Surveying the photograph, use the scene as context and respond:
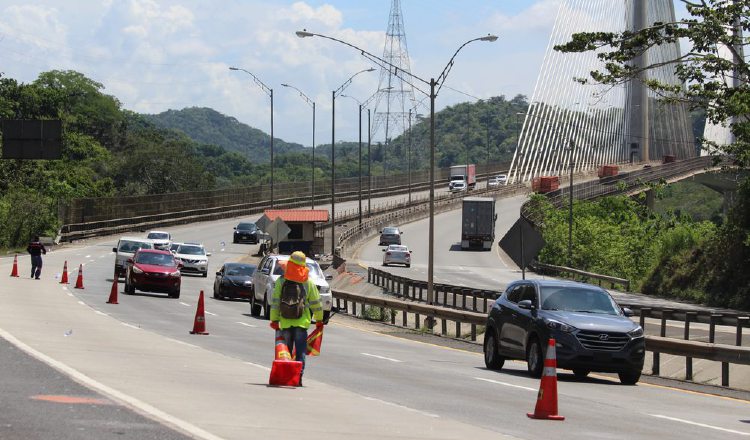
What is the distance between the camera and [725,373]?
73.1ft

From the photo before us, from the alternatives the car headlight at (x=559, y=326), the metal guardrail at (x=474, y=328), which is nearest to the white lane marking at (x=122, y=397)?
the car headlight at (x=559, y=326)

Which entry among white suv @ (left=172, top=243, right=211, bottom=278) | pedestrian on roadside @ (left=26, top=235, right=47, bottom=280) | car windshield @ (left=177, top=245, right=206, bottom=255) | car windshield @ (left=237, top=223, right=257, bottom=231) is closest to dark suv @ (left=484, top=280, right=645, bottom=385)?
pedestrian on roadside @ (left=26, top=235, right=47, bottom=280)

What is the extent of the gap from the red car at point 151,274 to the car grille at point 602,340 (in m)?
25.5

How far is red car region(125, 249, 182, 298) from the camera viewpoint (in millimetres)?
43625

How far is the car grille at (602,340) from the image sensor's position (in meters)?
20.3

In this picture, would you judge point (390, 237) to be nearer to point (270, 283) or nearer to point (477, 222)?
point (477, 222)

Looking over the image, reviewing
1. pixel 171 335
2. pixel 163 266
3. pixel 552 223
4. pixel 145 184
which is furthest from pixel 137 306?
pixel 145 184

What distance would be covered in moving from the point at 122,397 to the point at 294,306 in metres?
3.56

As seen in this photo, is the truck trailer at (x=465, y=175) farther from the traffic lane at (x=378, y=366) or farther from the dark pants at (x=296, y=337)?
the dark pants at (x=296, y=337)

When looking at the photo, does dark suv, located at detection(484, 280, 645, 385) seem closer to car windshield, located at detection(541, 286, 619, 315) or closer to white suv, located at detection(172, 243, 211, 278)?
car windshield, located at detection(541, 286, 619, 315)

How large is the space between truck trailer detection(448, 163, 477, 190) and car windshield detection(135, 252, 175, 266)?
105337 mm

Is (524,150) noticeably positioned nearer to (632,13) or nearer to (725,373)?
(632,13)

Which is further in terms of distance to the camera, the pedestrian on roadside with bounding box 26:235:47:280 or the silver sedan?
the silver sedan

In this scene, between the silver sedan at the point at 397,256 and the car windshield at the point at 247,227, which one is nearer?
the silver sedan at the point at 397,256
